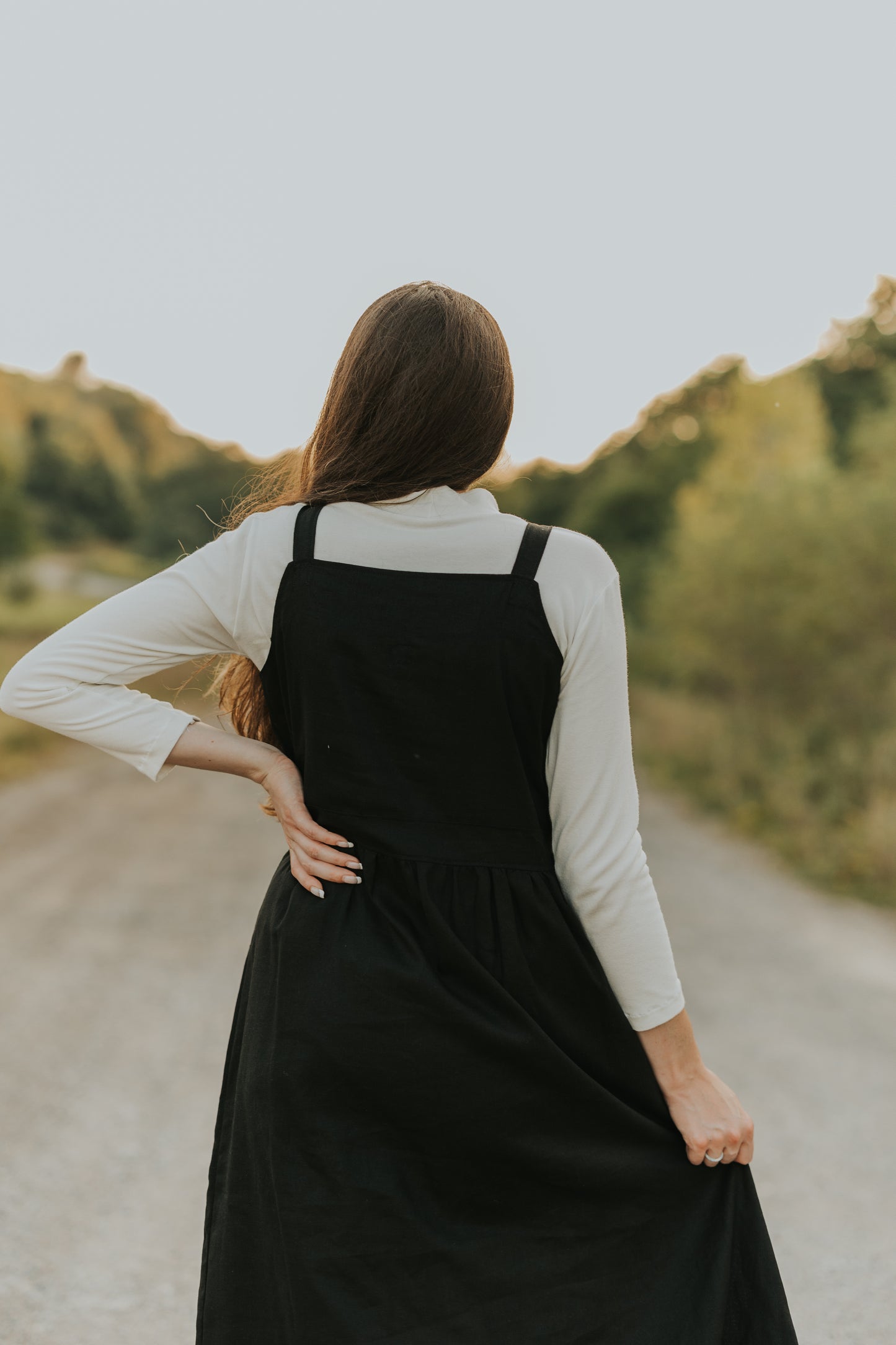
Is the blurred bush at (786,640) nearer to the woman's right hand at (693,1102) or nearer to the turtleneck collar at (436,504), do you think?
the woman's right hand at (693,1102)

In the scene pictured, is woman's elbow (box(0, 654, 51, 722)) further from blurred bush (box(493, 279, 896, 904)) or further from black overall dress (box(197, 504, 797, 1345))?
blurred bush (box(493, 279, 896, 904))

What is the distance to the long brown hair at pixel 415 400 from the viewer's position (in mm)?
1332

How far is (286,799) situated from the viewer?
1441mm

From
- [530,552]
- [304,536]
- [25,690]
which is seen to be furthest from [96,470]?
[530,552]

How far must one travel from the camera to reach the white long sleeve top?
1314 millimetres

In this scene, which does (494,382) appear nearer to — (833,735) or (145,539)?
(833,735)

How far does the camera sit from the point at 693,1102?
1424mm

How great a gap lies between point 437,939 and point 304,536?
51cm

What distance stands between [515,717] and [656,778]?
475 inches

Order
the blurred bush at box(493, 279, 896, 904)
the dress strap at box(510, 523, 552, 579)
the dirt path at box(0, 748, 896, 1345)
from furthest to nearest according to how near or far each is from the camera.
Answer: the blurred bush at box(493, 279, 896, 904)
the dirt path at box(0, 748, 896, 1345)
the dress strap at box(510, 523, 552, 579)

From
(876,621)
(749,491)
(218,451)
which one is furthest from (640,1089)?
A: (218,451)

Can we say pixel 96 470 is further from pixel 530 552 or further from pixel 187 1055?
pixel 530 552

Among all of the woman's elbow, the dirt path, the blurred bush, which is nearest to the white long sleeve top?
the woman's elbow

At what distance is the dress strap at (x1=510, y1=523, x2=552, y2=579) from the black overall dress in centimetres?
1
